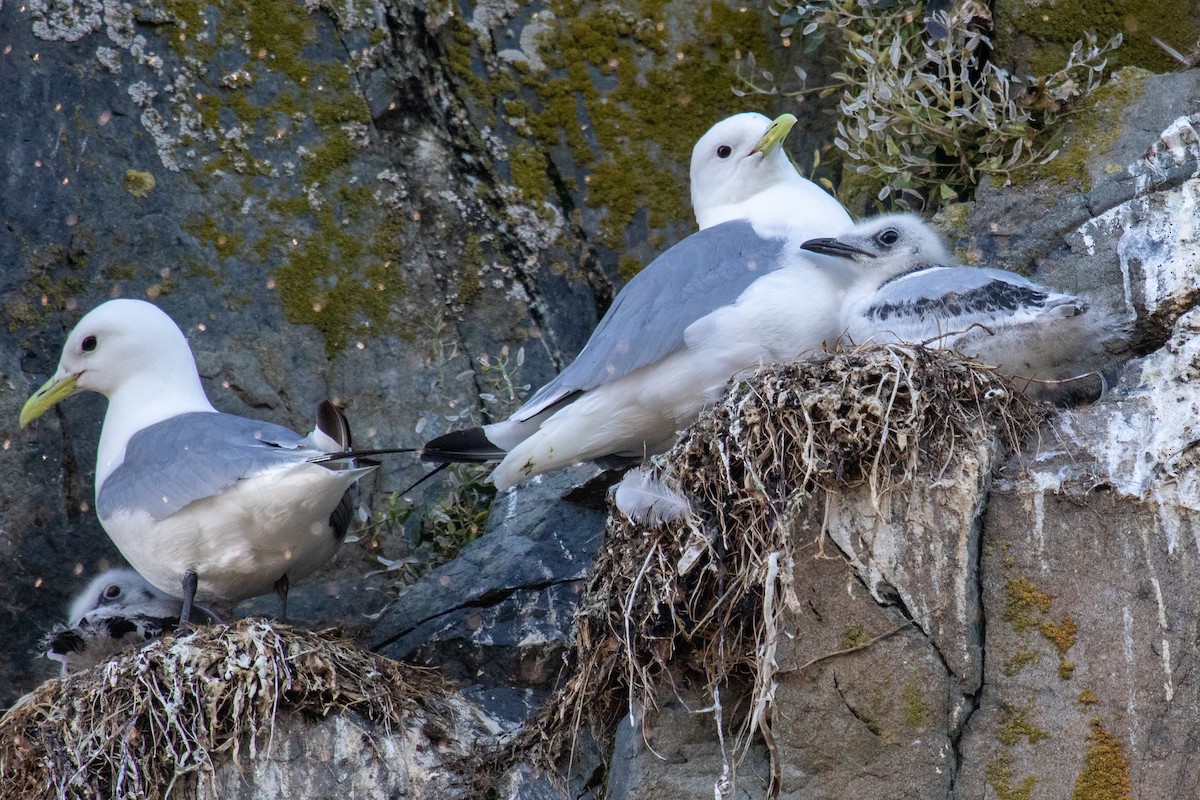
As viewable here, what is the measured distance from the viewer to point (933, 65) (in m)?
5.00

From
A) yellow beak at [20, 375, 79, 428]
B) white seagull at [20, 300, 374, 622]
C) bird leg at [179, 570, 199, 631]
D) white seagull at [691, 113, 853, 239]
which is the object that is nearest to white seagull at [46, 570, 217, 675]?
bird leg at [179, 570, 199, 631]

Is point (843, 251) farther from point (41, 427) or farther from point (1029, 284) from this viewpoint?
point (41, 427)

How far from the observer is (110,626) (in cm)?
429

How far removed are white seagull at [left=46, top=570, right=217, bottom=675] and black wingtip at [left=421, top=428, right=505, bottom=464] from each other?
0.78 m

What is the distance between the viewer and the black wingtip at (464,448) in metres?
4.04

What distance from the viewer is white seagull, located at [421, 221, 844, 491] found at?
12.5 feet

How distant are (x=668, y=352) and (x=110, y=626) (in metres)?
1.84

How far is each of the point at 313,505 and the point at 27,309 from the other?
4.80ft

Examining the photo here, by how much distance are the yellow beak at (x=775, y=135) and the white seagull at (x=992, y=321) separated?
59 centimetres

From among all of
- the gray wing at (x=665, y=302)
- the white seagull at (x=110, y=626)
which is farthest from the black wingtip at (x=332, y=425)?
the white seagull at (x=110, y=626)

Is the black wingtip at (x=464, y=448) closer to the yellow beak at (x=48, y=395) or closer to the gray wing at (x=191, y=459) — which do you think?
the gray wing at (x=191, y=459)

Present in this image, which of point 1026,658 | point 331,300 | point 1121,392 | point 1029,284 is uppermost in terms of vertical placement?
point 331,300

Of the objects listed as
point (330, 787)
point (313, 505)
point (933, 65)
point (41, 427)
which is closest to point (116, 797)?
point (330, 787)

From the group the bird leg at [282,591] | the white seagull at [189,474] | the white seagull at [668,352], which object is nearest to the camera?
the white seagull at [668,352]
